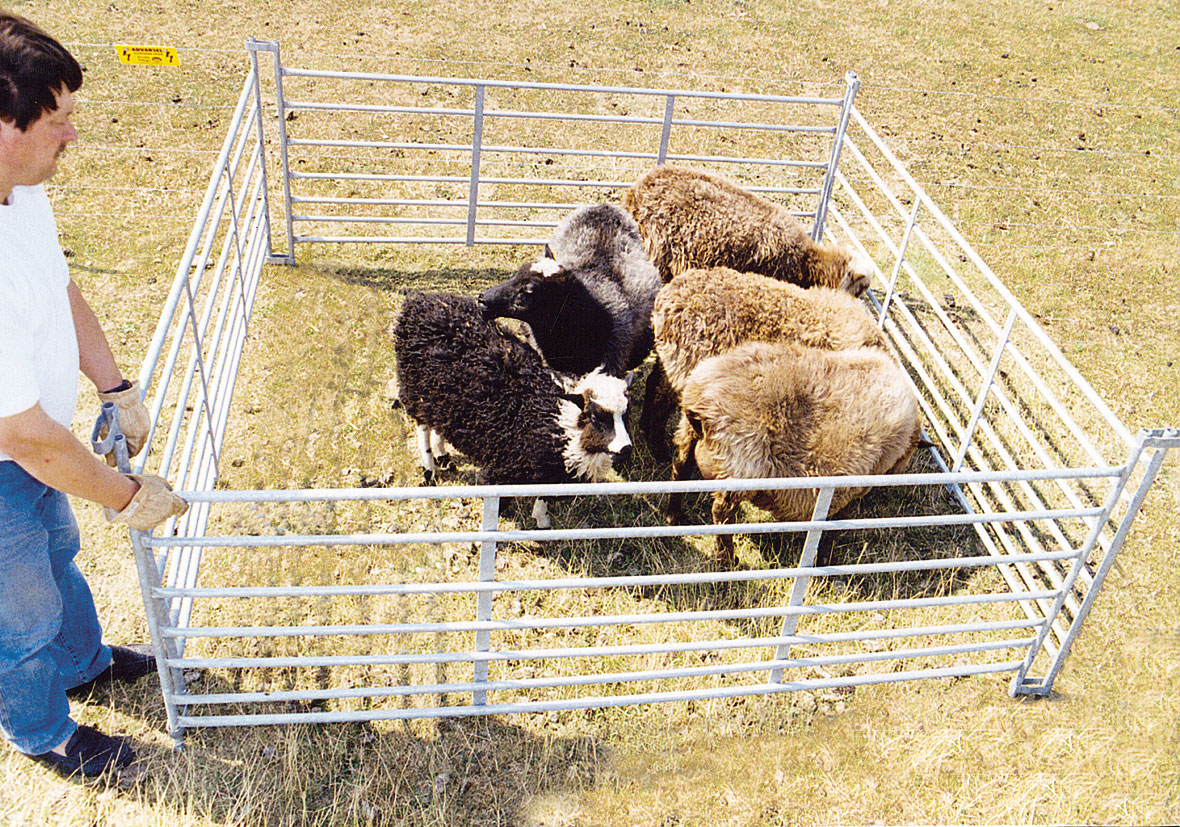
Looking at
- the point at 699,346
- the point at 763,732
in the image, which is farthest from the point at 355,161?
the point at 763,732

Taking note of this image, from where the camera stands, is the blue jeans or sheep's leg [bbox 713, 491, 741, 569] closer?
the blue jeans

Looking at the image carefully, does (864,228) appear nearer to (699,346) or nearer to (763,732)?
(699,346)

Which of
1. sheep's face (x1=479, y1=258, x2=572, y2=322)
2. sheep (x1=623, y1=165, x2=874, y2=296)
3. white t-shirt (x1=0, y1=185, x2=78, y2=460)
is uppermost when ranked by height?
white t-shirt (x1=0, y1=185, x2=78, y2=460)

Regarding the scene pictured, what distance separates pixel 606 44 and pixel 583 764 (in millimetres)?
11714

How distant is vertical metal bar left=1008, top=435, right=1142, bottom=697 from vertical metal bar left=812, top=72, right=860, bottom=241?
14.5 feet

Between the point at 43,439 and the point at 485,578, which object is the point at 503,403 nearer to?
the point at 485,578

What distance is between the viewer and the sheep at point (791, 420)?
5477 millimetres

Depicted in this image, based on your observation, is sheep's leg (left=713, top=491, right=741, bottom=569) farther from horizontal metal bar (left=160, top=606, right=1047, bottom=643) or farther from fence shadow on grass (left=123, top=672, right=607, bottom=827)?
fence shadow on grass (left=123, top=672, right=607, bottom=827)

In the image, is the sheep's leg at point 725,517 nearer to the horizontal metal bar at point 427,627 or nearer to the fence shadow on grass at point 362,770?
the horizontal metal bar at point 427,627

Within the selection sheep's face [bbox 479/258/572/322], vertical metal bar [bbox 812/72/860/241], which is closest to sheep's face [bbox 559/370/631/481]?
sheep's face [bbox 479/258/572/322]

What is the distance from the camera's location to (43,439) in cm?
314

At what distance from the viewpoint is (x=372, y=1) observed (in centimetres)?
1398

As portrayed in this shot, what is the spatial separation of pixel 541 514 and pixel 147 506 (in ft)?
9.86

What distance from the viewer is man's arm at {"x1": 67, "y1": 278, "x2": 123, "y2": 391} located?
401 cm
